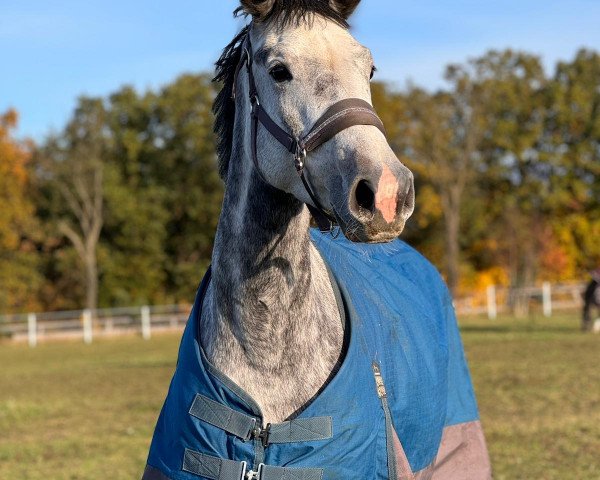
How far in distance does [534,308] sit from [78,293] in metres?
20.5

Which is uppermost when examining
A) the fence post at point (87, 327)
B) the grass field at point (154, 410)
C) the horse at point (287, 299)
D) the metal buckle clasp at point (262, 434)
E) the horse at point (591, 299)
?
the horse at point (287, 299)

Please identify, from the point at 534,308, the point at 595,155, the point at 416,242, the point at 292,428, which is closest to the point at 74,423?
the point at 292,428

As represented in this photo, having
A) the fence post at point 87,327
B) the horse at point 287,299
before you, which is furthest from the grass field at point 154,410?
the fence post at point 87,327

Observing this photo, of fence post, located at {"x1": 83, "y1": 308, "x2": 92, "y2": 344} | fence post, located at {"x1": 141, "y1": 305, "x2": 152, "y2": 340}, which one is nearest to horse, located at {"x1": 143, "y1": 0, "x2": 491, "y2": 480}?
fence post, located at {"x1": 141, "y1": 305, "x2": 152, "y2": 340}

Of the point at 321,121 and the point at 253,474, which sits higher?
the point at 321,121

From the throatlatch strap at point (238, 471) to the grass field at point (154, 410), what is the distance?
13.3ft

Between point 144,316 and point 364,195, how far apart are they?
103 feet

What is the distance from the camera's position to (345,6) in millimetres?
3205

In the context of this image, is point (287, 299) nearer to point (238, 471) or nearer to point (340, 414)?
point (340, 414)

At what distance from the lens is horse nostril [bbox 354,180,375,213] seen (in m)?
2.66

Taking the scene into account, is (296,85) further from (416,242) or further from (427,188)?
(416,242)

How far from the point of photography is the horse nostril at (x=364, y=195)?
105 inches

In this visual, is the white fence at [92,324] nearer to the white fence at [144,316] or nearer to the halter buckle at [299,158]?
the white fence at [144,316]

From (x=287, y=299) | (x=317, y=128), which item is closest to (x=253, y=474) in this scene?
(x=287, y=299)
